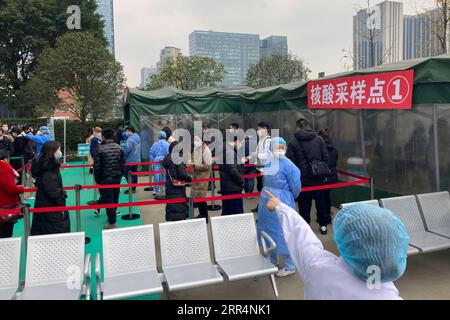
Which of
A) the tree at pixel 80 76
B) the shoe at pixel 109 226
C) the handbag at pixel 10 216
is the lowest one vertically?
the shoe at pixel 109 226

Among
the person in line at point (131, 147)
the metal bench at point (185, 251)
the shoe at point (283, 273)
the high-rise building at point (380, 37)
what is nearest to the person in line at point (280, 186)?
the shoe at point (283, 273)

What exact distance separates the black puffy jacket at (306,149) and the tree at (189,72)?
2072 centimetres

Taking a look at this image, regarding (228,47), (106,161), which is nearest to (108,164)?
(106,161)

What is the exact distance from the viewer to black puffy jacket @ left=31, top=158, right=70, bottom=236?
16.0ft

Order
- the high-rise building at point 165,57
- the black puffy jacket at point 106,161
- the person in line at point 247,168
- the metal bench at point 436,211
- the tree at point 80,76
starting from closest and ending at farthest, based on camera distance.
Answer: the metal bench at point 436,211, the black puffy jacket at point 106,161, the person in line at point 247,168, the tree at point 80,76, the high-rise building at point 165,57

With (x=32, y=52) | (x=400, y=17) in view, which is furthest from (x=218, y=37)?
(x=400, y=17)

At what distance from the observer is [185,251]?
4.16m

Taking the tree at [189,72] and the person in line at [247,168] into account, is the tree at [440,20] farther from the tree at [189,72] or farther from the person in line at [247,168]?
the tree at [189,72]

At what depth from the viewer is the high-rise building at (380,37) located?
48.9 ft

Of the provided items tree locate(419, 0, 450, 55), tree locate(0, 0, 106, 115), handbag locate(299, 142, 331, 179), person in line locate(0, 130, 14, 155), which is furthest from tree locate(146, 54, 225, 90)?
handbag locate(299, 142, 331, 179)

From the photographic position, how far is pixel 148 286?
11.6 feet

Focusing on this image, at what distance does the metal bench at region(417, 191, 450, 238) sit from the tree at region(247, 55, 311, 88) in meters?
26.4

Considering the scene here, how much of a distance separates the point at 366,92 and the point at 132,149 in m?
5.56

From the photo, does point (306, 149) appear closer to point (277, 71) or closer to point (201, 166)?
point (201, 166)
